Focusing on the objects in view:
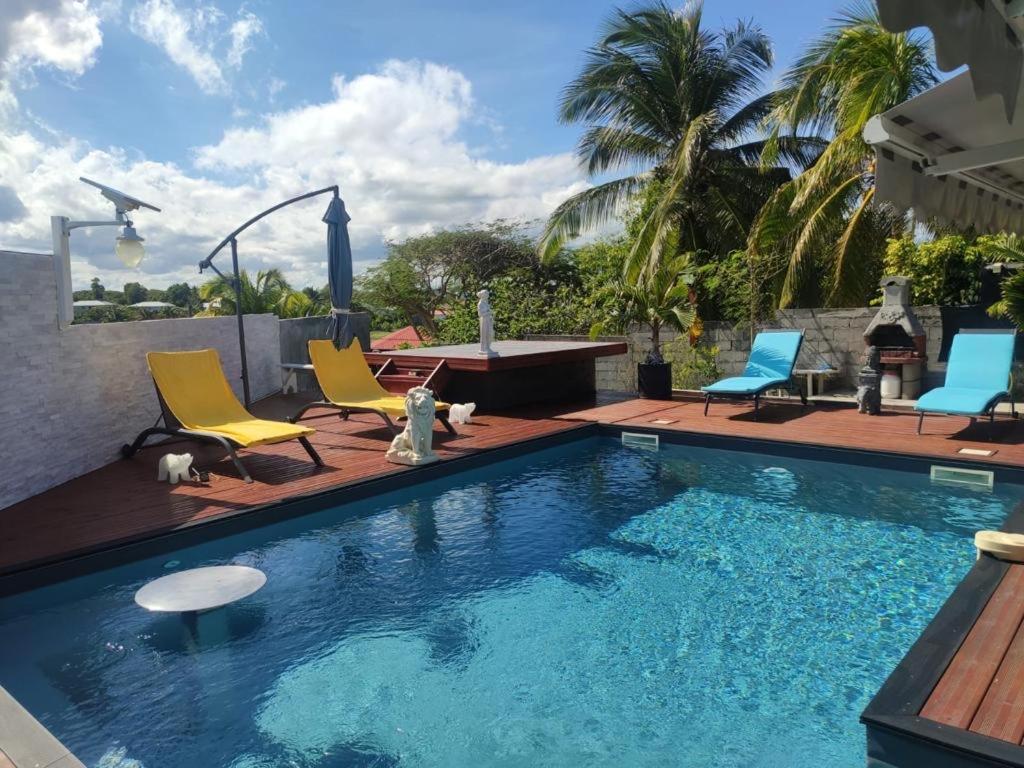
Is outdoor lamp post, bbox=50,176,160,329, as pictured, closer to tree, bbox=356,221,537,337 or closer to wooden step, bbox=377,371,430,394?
wooden step, bbox=377,371,430,394

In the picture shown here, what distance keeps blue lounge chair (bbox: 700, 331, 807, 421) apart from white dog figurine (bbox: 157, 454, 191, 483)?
602 centimetres

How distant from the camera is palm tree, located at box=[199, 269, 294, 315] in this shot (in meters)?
17.6

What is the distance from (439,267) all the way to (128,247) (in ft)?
84.0

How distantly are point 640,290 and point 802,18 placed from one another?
5738 mm

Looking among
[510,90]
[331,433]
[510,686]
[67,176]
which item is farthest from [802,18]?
[510,686]

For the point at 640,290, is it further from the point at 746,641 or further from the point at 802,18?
the point at 746,641

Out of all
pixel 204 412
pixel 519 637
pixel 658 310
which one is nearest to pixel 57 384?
pixel 204 412

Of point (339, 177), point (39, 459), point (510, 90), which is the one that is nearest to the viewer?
point (39, 459)

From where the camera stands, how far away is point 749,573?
468 cm

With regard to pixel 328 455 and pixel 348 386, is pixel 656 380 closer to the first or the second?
pixel 348 386

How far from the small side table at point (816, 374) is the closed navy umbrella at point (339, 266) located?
6.67m

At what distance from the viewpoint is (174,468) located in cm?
639

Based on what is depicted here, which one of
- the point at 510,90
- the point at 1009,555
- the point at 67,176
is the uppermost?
the point at 510,90

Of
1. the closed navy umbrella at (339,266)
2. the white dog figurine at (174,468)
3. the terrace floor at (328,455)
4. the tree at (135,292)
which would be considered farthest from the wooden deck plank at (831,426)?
the tree at (135,292)
